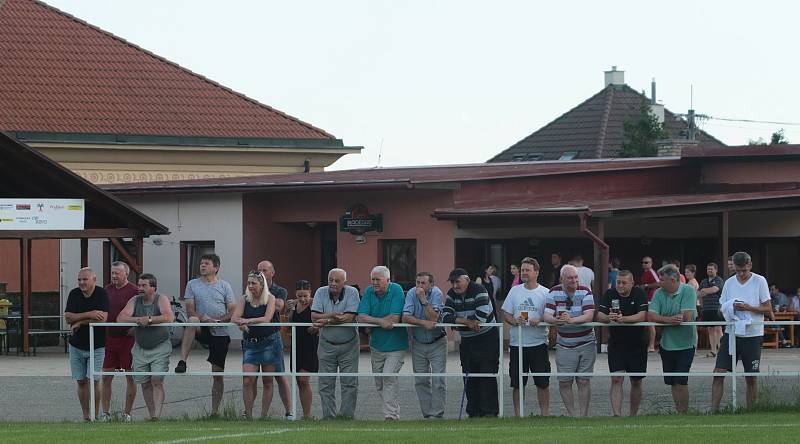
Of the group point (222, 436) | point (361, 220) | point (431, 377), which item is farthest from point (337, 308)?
point (361, 220)

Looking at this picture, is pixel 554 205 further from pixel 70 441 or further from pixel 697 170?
pixel 70 441

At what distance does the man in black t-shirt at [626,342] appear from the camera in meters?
15.8

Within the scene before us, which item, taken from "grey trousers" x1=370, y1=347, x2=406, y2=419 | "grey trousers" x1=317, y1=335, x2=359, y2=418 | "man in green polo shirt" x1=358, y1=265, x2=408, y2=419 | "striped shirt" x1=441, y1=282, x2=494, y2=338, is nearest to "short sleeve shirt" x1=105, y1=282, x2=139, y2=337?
"grey trousers" x1=317, y1=335, x2=359, y2=418

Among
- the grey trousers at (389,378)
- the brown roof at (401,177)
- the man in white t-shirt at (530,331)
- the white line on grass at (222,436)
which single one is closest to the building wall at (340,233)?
the brown roof at (401,177)

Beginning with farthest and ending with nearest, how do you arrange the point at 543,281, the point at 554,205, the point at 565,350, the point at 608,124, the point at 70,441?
1. the point at 608,124
2. the point at 543,281
3. the point at 554,205
4. the point at 565,350
5. the point at 70,441

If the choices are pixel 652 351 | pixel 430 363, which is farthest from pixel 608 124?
pixel 430 363

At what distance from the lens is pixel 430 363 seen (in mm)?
16375

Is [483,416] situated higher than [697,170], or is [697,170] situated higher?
[697,170]

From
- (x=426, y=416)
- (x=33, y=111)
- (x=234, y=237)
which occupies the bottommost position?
(x=426, y=416)

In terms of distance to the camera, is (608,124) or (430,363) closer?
(430,363)

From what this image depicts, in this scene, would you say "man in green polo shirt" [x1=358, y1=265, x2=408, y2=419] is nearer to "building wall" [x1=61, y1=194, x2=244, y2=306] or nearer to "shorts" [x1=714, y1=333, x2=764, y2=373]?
"shorts" [x1=714, y1=333, x2=764, y2=373]

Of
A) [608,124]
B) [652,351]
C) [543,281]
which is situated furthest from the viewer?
[608,124]

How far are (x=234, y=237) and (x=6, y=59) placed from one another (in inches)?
562

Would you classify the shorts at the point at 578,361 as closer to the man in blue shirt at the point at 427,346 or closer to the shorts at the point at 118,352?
the man in blue shirt at the point at 427,346
